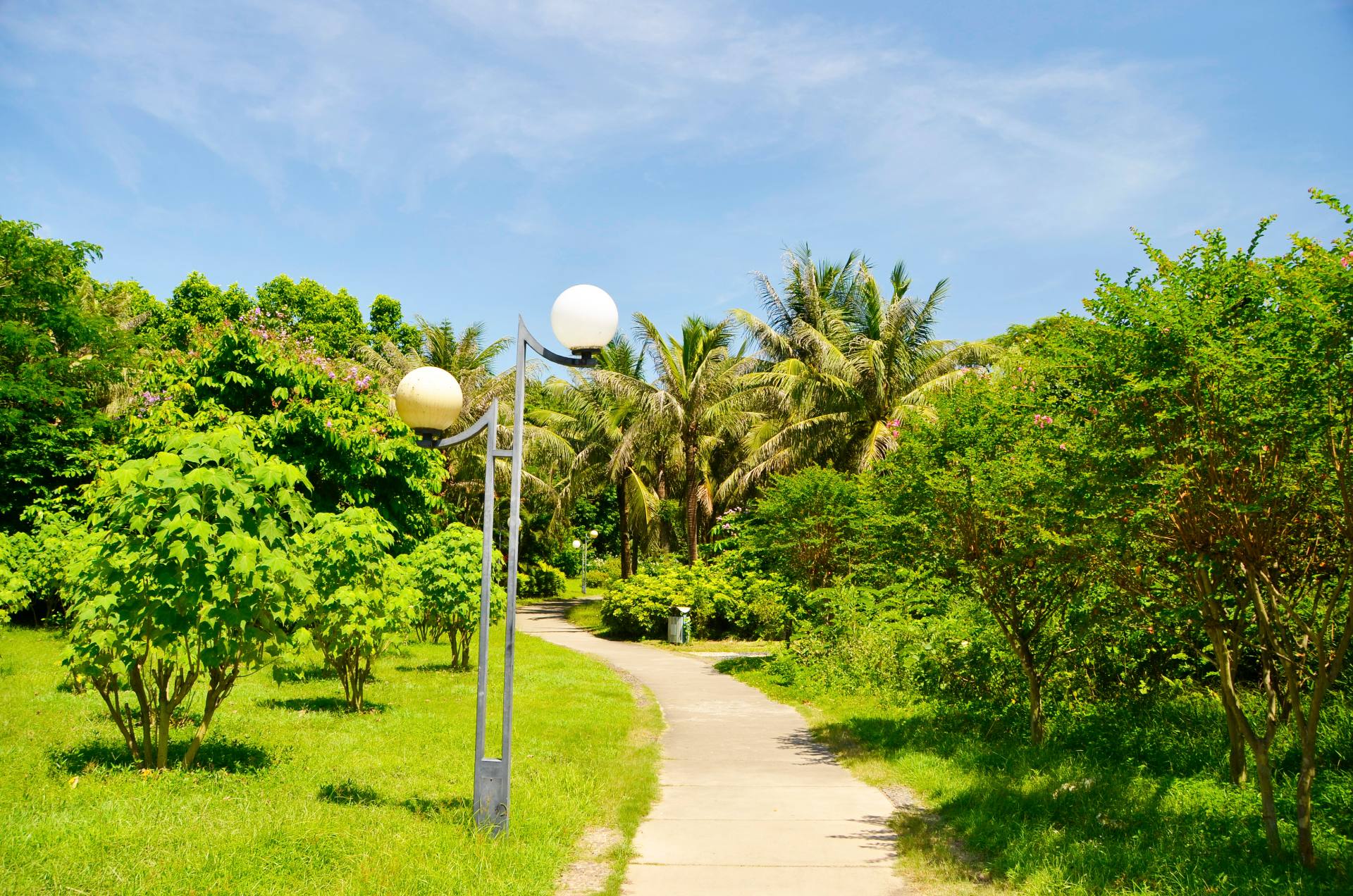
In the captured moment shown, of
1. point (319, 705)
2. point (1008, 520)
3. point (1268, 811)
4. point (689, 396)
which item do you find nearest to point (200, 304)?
point (689, 396)

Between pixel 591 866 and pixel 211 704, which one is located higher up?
pixel 211 704

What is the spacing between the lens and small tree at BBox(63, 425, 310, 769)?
5992mm

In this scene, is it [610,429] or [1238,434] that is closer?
[1238,434]

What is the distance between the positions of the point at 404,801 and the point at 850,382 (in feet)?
65.7

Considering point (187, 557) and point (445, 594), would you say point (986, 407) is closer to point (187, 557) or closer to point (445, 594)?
point (187, 557)

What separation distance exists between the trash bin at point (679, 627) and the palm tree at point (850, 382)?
4.86m

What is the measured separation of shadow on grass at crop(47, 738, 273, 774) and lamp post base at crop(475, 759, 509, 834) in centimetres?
240

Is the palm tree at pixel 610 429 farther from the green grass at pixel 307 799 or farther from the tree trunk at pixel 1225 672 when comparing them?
the tree trunk at pixel 1225 672

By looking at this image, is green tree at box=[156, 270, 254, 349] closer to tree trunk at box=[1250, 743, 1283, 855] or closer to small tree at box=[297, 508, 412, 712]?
small tree at box=[297, 508, 412, 712]

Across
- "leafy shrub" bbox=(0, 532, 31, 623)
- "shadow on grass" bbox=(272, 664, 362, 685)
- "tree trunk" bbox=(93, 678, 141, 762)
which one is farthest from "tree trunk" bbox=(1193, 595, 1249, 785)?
"leafy shrub" bbox=(0, 532, 31, 623)

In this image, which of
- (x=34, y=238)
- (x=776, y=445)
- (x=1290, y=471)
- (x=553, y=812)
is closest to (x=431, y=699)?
(x=553, y=812)

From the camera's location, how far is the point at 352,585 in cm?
948

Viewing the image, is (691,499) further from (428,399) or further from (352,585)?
(428,399)

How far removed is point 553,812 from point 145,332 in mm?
30763
